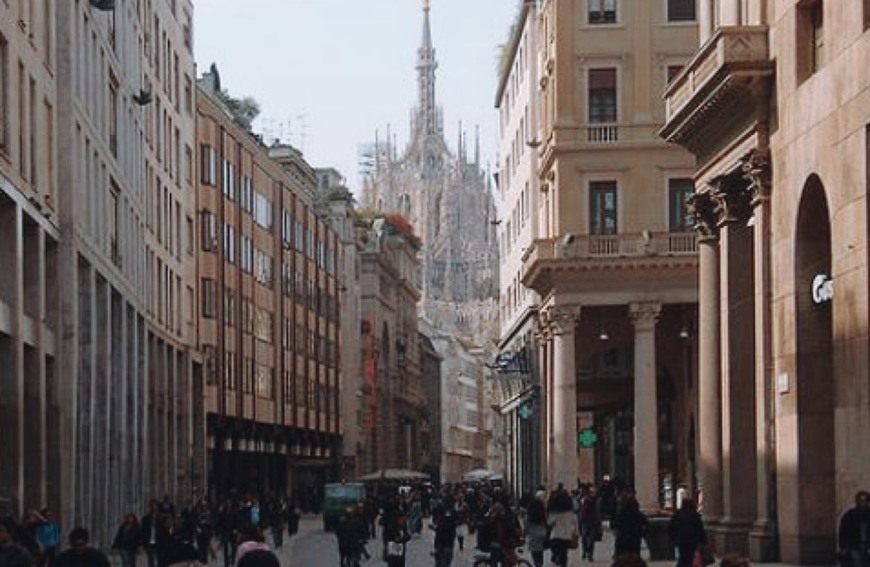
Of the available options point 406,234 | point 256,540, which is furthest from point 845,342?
point 406,234

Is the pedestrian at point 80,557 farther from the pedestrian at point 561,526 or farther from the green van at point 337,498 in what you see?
the green van at point 337,498

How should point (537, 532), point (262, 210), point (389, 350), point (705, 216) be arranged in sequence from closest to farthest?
1. point (537, 532)
2. point (705, 216)
3. point (262, 210)
4. point (389, 350)

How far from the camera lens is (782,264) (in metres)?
37.7

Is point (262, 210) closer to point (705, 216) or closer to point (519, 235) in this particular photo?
point (519, 235)

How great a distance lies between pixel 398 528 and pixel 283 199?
64498mm

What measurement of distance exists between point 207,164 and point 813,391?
51768mm

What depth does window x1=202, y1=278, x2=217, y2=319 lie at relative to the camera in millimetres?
84562

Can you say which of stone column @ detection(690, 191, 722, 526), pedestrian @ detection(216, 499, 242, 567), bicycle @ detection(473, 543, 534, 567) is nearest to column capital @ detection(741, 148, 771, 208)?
stone column @ detection(690, 191, 722, 526)

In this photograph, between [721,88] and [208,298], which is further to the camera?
[208,298]

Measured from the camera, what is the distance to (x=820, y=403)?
36.5 m

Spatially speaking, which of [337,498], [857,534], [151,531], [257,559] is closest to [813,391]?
[857,534]

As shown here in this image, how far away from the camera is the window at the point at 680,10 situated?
71.6 m

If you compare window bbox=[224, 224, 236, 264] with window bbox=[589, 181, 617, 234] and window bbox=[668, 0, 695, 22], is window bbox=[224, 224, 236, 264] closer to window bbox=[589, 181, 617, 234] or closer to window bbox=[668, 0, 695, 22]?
window bbox=[589, 181, 617, 234]

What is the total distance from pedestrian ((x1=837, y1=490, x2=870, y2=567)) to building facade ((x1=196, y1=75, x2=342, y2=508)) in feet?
189
